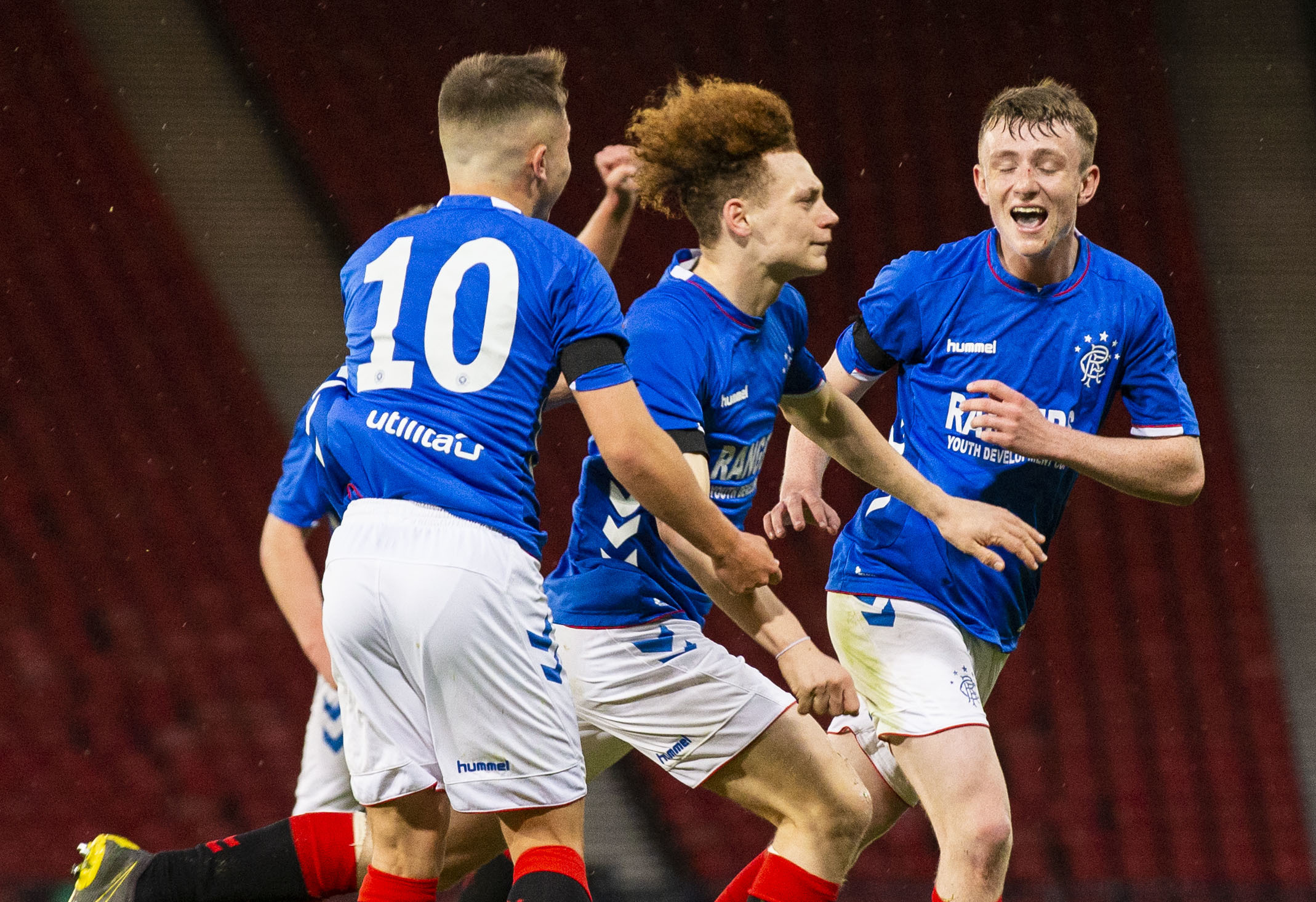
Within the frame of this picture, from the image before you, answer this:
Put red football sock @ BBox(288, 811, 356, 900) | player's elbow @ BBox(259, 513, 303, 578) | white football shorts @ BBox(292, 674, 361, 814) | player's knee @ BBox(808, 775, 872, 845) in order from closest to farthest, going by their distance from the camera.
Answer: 1. player's knee @ BBox(808, 775, 872, 845)
2. red football sock @ BBox(288, 811, 356, 900)
3. player's elbow @ BBox(259, 513, 303, 578)
4. white football shorts @ BBox(292, 674, 361, 814)

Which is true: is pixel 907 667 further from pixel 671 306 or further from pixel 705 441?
pixel 671 306

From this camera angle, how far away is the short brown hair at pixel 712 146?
121 inches

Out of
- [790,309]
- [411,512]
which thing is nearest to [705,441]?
[790,309]

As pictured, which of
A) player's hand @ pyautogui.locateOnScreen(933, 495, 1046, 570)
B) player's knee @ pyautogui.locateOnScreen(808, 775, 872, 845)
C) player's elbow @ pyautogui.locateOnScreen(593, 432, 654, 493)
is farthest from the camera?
player's knee @ pyautogui.locateOnScreen(808, 775, 872, 845)

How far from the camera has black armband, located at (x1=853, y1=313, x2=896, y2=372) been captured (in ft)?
11.3

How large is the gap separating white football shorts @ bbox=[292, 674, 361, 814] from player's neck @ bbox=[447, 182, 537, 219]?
5.31 ft

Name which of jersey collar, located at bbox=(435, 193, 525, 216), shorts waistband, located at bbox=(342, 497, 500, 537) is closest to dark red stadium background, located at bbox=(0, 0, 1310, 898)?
shorts waistband, located at bbox=(342, 497, 500, 537)

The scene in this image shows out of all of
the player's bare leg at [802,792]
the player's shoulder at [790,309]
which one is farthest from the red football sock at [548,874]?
the player's shoulder at [790,309]

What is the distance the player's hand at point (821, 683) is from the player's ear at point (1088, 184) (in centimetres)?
138

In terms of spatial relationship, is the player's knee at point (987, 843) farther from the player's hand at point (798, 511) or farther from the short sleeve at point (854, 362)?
the short sleeve at point (854, 362)

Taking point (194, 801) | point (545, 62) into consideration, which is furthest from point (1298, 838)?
point (545, 62)

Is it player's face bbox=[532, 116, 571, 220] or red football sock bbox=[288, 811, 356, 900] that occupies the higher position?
player's face bbox=[532, 116, 571, 220]

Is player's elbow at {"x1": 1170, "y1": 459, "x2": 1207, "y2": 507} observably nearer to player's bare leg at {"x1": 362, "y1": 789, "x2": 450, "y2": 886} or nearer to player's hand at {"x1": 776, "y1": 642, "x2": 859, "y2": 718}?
player's hand at {"x1": 776, "y1": 642, "x2": 859, "y2": 718}

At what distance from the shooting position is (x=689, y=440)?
9.11 feet
